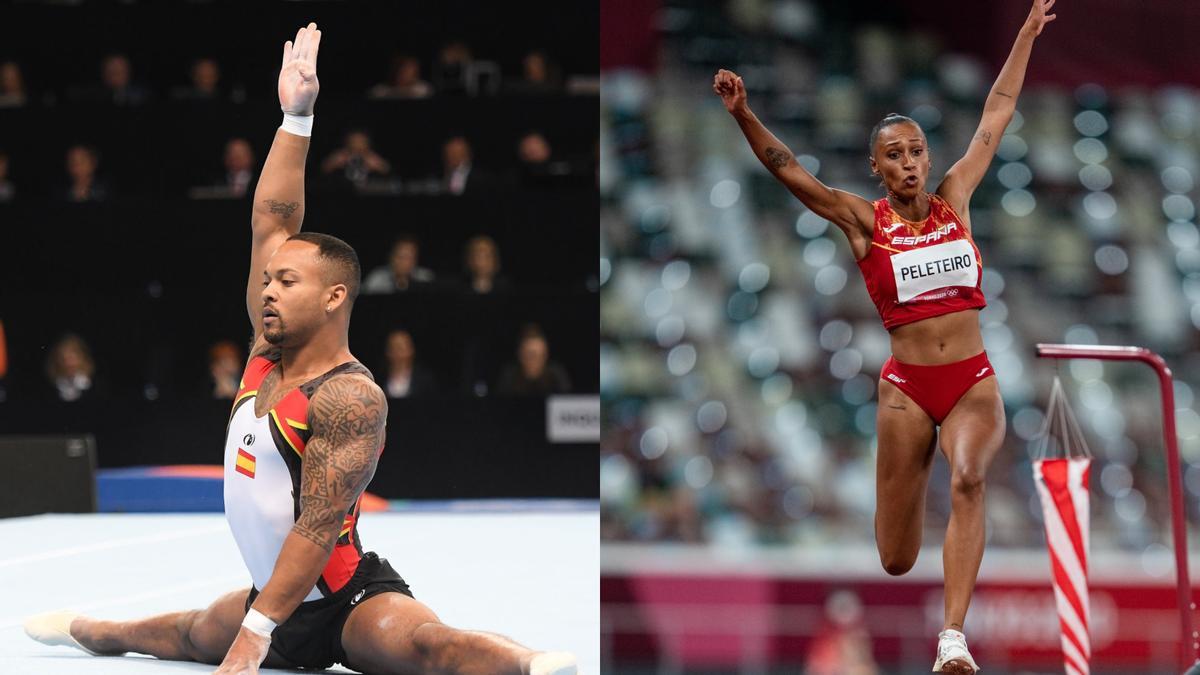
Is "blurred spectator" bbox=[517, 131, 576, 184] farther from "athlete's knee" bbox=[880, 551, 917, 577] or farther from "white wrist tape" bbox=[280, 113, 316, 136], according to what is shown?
"white wrist tape" bbox=[280, 113, 316, 136]

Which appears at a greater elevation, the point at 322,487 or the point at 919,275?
the point at 919,275

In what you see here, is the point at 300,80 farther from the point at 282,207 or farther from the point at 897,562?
the point at 897,562

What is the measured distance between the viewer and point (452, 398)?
33.2 ft

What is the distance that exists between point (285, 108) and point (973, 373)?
84.2 inches

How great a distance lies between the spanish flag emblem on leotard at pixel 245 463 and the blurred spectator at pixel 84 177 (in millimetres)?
8521

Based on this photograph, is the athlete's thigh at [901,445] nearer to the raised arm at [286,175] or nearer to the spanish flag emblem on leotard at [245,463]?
the raised arm at [286,175]

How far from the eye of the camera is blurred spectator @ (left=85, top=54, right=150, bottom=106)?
36.7 feet

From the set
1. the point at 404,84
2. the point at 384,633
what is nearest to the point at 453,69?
the point at 404,84

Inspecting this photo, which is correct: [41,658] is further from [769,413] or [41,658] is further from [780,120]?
[780,120]

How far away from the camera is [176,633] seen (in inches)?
139

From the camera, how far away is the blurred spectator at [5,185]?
1114 cm

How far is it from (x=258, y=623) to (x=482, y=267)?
25.8 feet

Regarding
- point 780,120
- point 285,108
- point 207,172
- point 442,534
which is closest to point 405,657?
point 285,108

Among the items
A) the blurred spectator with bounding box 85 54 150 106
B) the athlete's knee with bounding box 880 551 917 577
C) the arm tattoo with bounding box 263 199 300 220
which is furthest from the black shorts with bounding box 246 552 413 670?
the blurred spectator with bounding box 85 54 150 106
